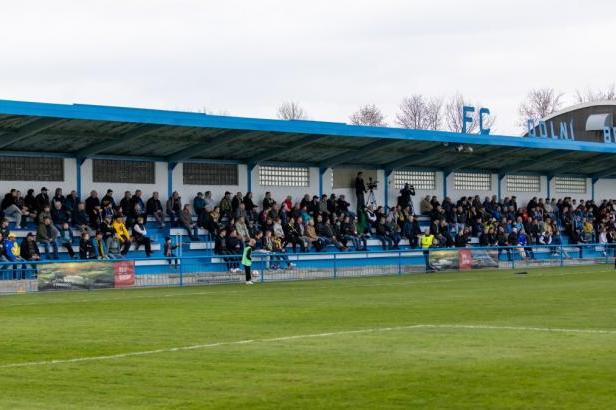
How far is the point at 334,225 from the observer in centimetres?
4578

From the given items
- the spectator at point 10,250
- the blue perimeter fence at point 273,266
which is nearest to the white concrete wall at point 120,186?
the blue perimeter fence at point 273,266

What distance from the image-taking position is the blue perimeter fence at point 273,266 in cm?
3225

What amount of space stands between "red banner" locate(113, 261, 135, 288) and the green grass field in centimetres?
543

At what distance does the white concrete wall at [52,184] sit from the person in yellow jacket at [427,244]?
1242 centimetres

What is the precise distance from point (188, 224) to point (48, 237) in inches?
242

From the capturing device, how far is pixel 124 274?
112 ft

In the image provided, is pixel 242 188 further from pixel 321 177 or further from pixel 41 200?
pixel 41 200

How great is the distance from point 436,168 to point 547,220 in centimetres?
643

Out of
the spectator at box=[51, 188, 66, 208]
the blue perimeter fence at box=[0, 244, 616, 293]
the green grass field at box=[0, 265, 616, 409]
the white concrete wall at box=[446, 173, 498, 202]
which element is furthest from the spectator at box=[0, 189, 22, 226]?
the white concrete wall at box=[446, 173, 498, 202]

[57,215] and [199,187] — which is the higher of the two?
[199,187]

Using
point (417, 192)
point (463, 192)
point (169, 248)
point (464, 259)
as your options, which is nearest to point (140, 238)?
point (169, 248)

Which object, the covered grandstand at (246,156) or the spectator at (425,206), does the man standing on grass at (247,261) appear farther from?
the spectator at (425,206)

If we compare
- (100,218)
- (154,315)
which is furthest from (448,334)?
(100,218)

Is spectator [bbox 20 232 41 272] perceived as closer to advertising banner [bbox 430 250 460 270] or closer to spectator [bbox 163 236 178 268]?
spectator [bbox 163 236 178 268]
